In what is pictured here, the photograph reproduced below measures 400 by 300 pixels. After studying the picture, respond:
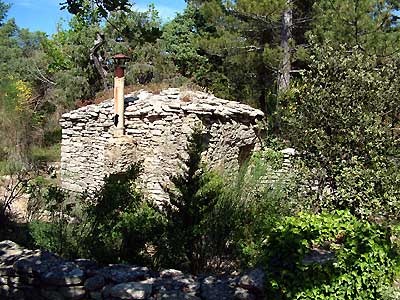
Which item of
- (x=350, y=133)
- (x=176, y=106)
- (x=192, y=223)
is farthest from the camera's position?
(x=176, y=106)

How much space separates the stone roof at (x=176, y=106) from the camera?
8656 mm

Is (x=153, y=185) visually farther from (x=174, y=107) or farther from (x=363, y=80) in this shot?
(x=363, y=80)

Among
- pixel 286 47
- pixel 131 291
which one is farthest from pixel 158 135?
pixel 286 47

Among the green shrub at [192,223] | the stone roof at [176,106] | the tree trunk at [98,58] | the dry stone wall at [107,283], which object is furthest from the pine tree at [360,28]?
the tree trunk at [98,58]

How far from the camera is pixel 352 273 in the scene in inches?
154

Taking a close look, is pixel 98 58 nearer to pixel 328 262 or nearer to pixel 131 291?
pixel 131 291

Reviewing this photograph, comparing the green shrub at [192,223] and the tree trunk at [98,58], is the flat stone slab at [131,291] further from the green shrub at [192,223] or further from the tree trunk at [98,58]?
the tree trunk at [98,58]

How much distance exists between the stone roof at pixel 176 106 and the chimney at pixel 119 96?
0.18 m

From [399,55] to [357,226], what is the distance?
3605 millimetres

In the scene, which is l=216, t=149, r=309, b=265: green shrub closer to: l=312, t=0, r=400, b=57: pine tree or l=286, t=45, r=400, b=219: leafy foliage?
l=286, t=45, r=400, b=219: leafy foliage

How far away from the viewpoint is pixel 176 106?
8734mm

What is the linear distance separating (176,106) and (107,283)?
543cm

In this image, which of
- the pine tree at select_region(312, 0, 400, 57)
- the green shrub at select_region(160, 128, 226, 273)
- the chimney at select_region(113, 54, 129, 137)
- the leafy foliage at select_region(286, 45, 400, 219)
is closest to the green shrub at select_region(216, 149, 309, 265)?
the green shrub at select_region(160, 128, 226, 273)

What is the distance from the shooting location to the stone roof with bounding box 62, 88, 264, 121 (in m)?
8.66
